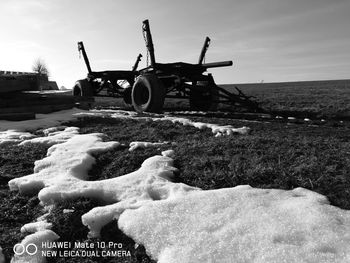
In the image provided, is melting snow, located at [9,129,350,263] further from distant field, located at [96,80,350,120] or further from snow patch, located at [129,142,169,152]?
distant field, located at [96,80,350,120]

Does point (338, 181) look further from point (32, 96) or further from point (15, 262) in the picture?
point (32, 96)

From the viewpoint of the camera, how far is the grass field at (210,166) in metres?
2.95

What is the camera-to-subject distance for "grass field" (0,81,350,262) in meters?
2.95

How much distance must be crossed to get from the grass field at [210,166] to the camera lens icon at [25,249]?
0.17 feet

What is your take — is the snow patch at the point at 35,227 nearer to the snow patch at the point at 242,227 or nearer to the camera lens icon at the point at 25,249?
the camera lens icon at the point at 25,249

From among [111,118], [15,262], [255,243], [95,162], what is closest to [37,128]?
[111,118]

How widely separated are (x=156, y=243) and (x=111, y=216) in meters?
0.62

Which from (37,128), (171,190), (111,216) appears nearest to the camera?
(111,216)

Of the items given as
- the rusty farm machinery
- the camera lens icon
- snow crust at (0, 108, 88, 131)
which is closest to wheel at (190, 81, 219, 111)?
the rusty farm machinery

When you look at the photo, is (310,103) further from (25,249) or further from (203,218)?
(25,249)

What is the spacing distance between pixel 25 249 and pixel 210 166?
2.21 metres

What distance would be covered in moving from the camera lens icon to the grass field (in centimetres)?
5

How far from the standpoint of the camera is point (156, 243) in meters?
2.47

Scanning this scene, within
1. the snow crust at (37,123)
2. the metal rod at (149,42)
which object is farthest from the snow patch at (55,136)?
the metal rod at (149,42)
